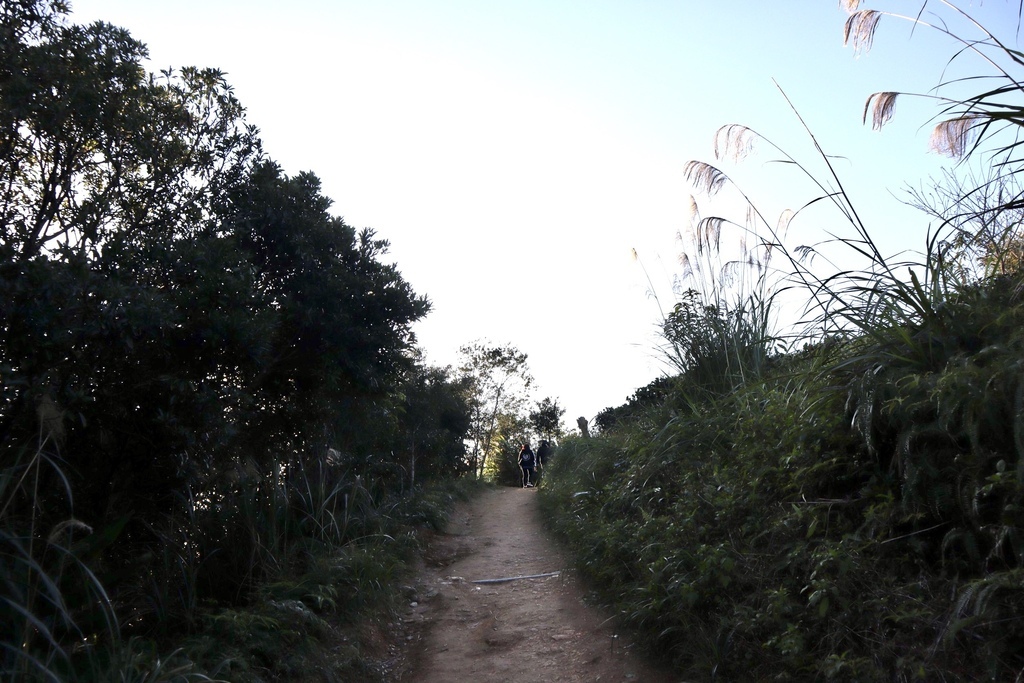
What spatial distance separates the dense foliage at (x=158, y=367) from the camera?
5.16 metres

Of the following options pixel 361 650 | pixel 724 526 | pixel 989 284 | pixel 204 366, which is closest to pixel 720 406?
pixel 724 526

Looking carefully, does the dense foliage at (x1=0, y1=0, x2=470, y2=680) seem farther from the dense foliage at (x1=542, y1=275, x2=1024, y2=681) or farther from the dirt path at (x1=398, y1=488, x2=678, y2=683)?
the dense foliage at (x1=542, y1=275, x2=1024, y2=681)

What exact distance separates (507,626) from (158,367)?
3.97 m

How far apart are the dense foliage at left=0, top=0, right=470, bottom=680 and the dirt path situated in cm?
68

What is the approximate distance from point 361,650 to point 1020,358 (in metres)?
4.82

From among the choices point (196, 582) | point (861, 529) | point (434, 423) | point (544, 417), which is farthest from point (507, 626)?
point (544, 417)

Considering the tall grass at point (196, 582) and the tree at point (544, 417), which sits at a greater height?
the tree at point (544, 417)

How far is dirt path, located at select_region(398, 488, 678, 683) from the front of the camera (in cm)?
541

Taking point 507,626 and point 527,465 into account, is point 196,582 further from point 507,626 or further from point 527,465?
point 527,465

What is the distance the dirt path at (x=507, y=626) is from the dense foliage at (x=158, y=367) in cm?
68

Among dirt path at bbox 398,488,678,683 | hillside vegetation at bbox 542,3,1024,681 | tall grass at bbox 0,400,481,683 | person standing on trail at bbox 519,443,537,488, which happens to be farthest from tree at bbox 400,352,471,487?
hillside vegetation at bbox 542,3,1024,681

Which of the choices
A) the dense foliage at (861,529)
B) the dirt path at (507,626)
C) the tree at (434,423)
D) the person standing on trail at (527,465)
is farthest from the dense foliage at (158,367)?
the person standing on trail at (527,465)

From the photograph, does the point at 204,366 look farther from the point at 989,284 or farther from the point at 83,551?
the point at 989,284

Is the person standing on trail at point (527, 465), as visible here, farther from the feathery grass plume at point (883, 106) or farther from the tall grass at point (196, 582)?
the feathery grass plume at point (883, 106)
